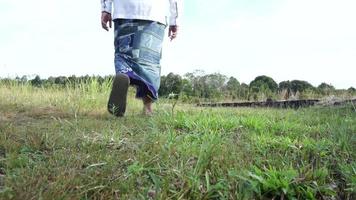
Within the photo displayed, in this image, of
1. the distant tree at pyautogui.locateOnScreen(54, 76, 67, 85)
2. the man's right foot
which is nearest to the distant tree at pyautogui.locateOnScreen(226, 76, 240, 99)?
the distant tree at pyautogui.locateOnScreen(54, 76, 67, 85)

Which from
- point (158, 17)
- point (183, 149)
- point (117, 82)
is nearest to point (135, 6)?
point (158, 17)

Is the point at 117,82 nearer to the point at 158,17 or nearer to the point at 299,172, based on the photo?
the point at 158,17

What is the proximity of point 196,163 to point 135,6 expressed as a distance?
2.73 metres

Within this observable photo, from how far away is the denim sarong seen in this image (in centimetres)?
470

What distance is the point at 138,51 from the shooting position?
4703 mm

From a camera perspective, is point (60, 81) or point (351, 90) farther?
point (60, 81)

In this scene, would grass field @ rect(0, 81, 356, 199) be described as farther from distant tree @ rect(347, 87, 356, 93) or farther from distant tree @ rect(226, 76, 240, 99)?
distant tree @ rect(347, 87, 356, 93)

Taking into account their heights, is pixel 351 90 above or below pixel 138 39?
below

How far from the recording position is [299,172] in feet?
7.52

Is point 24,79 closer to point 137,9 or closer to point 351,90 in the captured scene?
point 137,9

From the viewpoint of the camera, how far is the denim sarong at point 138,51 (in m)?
4.70

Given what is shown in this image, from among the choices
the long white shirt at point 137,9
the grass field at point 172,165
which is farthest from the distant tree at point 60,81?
the grass field at point 172,165

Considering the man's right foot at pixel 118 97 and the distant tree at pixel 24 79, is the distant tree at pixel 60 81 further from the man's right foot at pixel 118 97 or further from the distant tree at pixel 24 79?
the man's right foot at pixel 118 97

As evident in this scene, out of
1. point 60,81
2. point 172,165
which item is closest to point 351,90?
point 60,81
